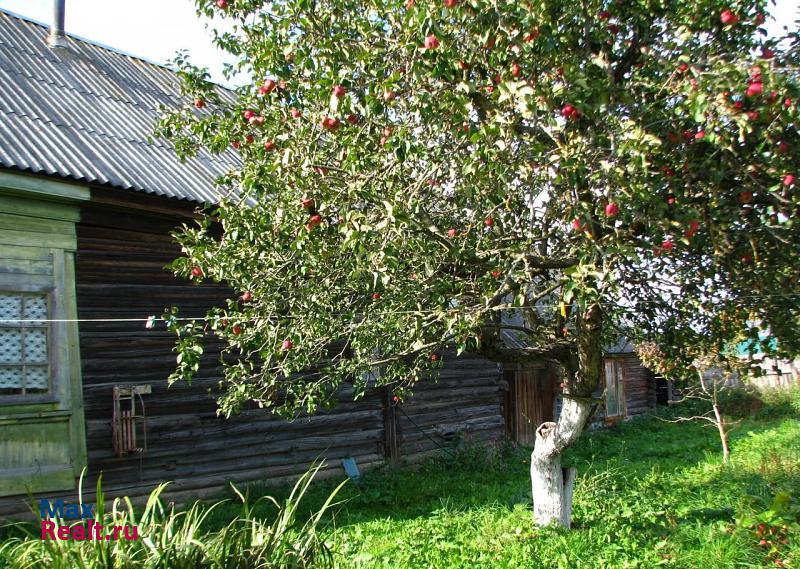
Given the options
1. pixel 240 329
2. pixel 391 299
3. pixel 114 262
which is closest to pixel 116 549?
pixel 240 329

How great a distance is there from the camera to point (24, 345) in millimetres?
6855

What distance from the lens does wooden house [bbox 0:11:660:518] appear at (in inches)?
267

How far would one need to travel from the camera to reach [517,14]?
14.0 ft

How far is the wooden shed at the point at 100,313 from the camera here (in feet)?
22.2

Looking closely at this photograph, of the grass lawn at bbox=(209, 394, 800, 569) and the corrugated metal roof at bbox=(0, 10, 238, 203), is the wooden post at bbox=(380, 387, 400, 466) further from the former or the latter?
the corrugated metal roof at bbox=(0, 10, 238, 203)

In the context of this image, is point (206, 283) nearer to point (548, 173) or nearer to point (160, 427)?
point (160, 427)

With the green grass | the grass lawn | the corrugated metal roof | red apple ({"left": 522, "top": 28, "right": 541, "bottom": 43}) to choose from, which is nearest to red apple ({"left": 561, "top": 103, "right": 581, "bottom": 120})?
red apple ({"left": 522, "top": 28, "right": 541, "bottom": 43})

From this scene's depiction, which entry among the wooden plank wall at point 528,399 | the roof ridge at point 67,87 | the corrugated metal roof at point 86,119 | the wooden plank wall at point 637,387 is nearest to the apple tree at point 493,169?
the corrugated metal roof at point 86,119

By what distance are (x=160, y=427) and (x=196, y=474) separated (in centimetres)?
73

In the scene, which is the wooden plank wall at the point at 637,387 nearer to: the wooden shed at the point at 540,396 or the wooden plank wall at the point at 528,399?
the wooden shed at the point at 540,396

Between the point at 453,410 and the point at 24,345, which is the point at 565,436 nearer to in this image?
the point at 24,345

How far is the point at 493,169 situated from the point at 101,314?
499 cm

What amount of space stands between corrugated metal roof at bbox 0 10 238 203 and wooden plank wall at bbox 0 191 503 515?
1.42 feet

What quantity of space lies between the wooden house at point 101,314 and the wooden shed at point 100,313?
0.6 inches
